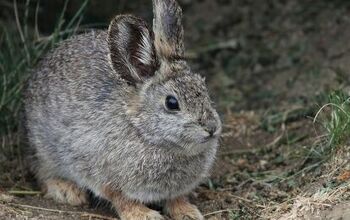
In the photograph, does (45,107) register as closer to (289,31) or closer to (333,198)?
(333,198)

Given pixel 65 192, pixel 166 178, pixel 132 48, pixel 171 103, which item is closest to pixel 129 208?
pixel 166 178

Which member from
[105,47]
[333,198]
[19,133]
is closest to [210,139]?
[333,198]

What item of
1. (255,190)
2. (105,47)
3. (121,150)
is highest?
(105,47)

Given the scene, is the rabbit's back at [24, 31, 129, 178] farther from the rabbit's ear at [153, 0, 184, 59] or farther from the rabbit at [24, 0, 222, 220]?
the rabbit's ear at [153, 0, 184, 59]

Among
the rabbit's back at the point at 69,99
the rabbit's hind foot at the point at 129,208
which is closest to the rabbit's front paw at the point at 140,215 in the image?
the rabbit's hind foot at the point at 129,208

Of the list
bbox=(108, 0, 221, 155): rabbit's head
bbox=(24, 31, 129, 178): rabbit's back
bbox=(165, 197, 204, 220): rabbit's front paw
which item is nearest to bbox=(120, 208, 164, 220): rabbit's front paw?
bbox=(165, 197, 204, 220): rabbit's front paw

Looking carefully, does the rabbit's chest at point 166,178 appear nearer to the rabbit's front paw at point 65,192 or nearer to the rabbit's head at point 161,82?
the rabbit's head at point 161,82

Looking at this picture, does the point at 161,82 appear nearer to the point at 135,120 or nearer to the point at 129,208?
the point at 135,120
